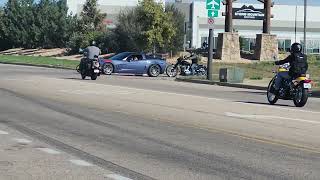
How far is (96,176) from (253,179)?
199 cm

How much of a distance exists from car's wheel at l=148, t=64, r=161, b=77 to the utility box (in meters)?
8.28

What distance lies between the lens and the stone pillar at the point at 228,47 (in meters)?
50.5

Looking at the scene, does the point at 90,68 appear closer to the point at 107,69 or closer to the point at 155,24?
the point at 107,69

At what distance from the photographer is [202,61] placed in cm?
5141

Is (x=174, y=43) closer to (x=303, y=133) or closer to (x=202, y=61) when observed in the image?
(x=202, y=61)

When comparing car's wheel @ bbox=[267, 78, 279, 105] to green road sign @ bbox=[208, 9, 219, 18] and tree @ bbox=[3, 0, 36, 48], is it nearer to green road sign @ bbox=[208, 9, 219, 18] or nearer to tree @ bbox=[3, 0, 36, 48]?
green road sign @ bbox=[208, 9, 219, 18]

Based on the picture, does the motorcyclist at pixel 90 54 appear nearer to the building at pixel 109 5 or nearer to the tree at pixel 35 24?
the tree at pixel 35 24

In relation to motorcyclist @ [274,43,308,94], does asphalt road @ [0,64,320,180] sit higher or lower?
lower

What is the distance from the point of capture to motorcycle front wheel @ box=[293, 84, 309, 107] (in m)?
18.2

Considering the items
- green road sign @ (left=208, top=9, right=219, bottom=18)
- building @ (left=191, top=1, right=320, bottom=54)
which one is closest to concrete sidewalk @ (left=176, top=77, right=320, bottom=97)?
green road sign @ (left=208, top=9, right=219, bottom=18)

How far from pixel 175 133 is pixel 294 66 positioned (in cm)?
759

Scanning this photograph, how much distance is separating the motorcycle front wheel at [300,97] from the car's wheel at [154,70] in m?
20.6

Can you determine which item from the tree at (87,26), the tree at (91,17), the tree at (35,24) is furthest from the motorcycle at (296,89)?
the tree at (35,24)

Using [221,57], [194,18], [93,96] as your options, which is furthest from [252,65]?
[194,18]
